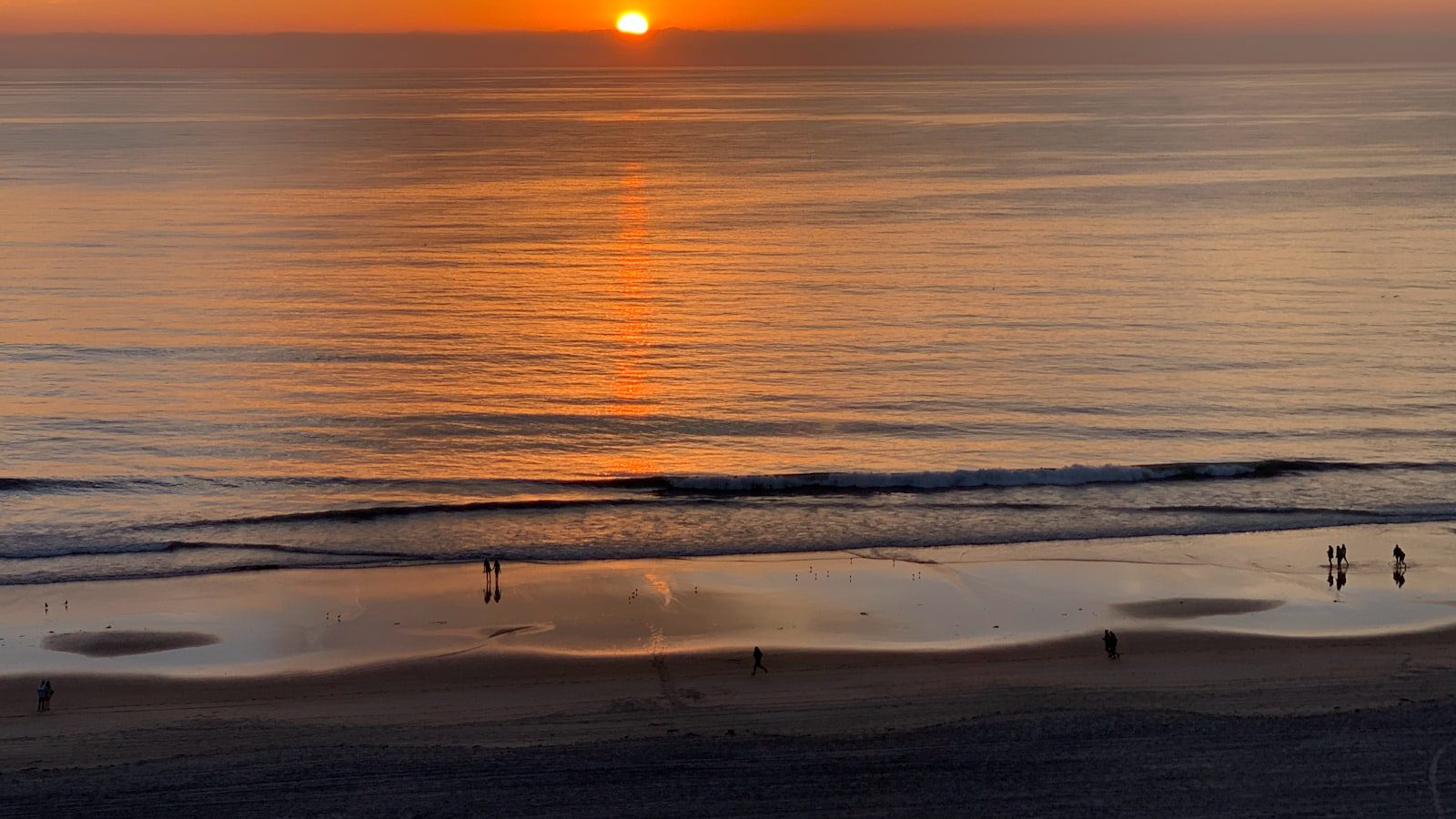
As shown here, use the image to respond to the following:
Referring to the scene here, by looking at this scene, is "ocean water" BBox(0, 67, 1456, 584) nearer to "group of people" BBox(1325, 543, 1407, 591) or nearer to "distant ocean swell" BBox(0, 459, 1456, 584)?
"distant ocean swell" BBox(0, 459, 1456, 584)

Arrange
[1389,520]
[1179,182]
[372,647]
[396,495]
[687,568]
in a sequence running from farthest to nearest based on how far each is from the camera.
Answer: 1. [1179,182]
2. [396,495]
3. [1389,520]
4. [687,568]
5. [372,647]

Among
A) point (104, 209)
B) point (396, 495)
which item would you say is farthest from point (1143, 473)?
point (104, 209)

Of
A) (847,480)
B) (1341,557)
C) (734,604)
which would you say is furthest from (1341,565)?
(734,604)

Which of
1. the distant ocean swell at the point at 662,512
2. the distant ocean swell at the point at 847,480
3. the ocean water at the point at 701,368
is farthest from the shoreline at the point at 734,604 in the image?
the distant ocean swell at the point at 847,480

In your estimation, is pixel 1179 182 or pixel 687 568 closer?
pixel 687 568

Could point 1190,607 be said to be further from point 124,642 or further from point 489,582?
point 124,642

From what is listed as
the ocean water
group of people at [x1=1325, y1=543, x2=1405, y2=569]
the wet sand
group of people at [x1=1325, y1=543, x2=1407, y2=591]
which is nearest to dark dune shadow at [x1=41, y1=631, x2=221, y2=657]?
the wet sand

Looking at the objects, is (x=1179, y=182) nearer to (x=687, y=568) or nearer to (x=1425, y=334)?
(x=1425, y=334)
